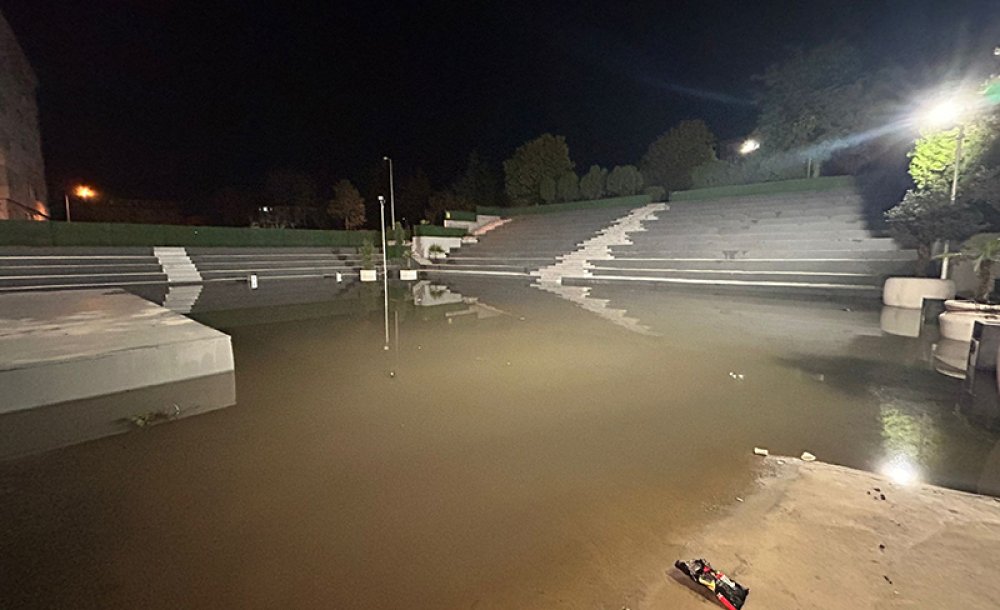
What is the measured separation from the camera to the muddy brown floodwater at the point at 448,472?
178cm

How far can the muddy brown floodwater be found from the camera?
1779 millimetres

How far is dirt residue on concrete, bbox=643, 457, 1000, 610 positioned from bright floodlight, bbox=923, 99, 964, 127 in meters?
9.81

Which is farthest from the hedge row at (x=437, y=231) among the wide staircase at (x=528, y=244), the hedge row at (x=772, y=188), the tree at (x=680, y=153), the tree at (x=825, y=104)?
the tree at (x=825, y=104)

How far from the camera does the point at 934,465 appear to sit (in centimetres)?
265

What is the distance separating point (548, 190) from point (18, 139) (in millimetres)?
26128

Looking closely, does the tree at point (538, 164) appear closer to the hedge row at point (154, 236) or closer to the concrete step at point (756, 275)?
the hedge row at point (154, 236)

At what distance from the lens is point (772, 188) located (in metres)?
18.6

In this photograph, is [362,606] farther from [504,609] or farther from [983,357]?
[983,357]

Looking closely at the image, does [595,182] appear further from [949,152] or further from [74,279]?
[74,279]

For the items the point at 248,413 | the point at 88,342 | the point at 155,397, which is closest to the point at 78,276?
the point at 88,342

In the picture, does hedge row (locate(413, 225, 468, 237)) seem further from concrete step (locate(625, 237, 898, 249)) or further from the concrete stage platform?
the concrete stage platform

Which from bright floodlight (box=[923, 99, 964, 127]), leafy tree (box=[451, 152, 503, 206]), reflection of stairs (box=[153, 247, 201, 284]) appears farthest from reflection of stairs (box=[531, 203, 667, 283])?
leafy tree (box=[451, 152, 503, 206])

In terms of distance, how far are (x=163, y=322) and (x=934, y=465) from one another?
23.2 feet

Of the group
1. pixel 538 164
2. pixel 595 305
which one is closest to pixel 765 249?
pixel 595 305
